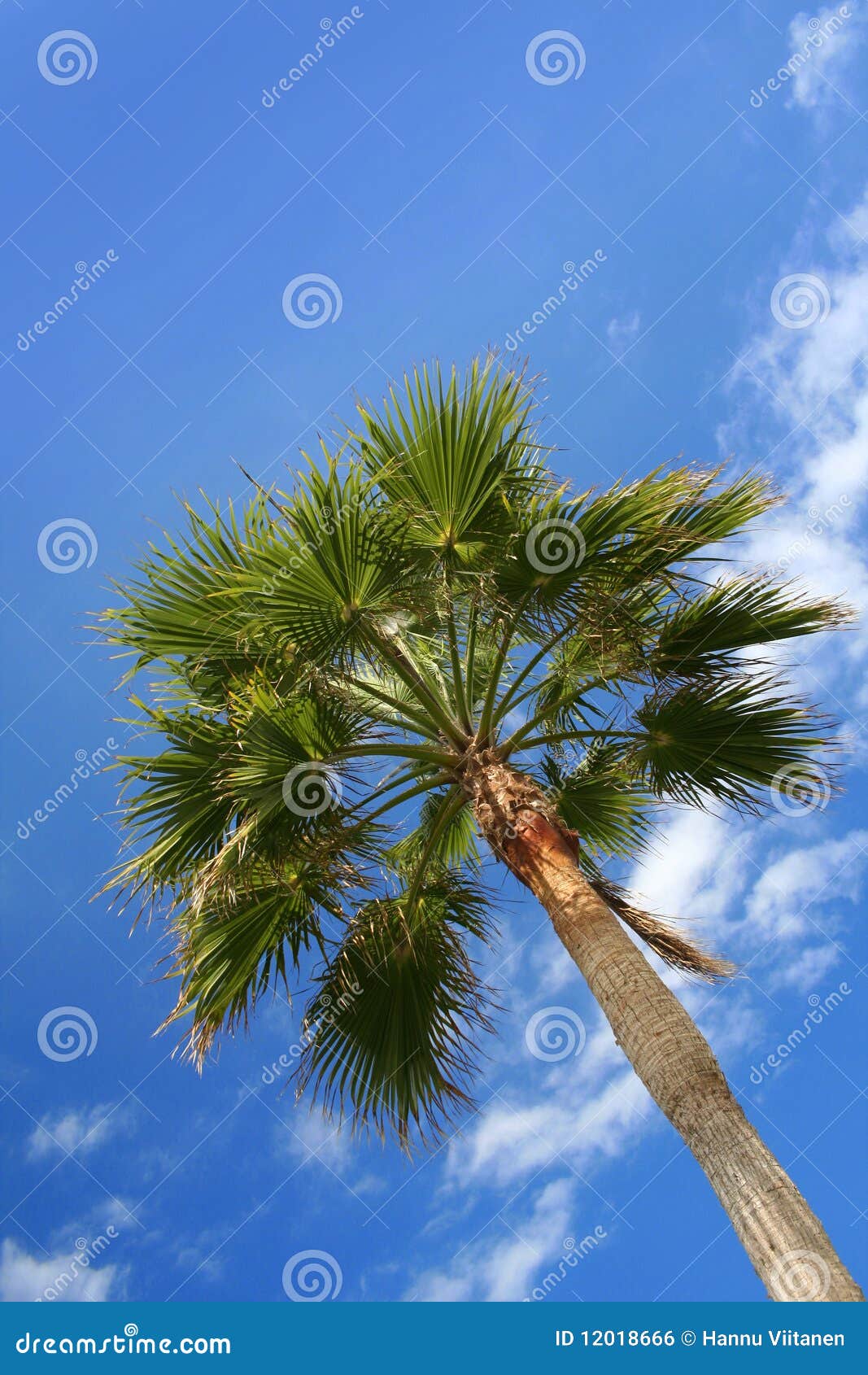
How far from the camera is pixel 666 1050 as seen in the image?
4648 mm

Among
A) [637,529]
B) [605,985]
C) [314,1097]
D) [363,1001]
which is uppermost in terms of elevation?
[637,529]

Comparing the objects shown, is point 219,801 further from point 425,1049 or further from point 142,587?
point 425,1049

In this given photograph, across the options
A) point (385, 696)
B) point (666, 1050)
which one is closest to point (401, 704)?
point (385, 696)

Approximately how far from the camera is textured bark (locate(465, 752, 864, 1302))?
12.8 ft

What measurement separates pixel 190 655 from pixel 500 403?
2.47 metres

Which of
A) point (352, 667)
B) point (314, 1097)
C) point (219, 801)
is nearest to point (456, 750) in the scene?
point (352, 667)

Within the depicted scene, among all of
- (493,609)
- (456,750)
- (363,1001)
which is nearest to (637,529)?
(493,609)

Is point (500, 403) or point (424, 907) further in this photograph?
point (424, 907)

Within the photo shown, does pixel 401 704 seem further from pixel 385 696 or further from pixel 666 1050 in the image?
pixel 666 1050

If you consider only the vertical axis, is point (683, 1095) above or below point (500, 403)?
below

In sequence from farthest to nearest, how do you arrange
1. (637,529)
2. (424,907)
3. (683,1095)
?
(424,907) → (637,529) → (683,1095)

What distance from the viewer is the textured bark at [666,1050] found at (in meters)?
3.89

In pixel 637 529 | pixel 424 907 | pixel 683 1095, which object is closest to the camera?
pixel 683 1095

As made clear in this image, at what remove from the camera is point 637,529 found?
6012 millimetres
